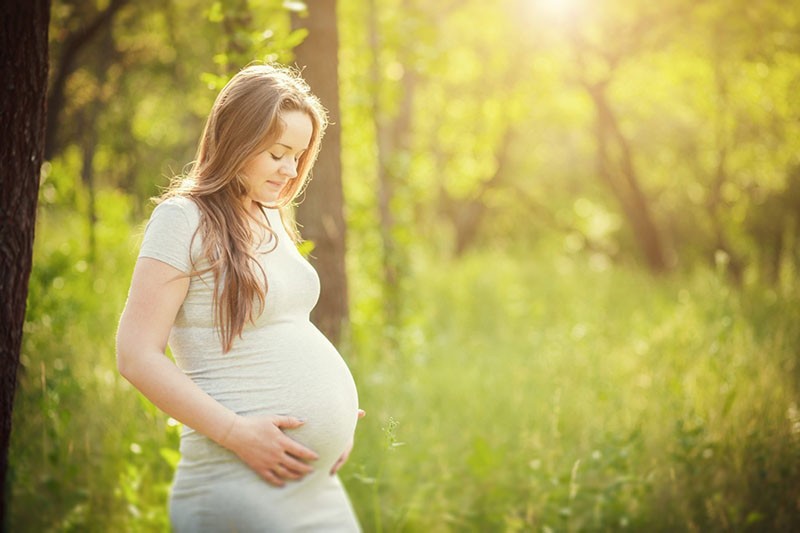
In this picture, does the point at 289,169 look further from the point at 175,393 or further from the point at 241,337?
the point at 175,393

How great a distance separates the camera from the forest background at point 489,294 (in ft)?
10.00

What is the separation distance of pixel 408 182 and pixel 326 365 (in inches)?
148

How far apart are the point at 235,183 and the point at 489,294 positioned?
6.24 meters

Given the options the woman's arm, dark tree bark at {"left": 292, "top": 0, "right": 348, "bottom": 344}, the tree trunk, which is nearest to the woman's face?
the woman's arm

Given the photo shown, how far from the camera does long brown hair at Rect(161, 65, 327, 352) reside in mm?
1614

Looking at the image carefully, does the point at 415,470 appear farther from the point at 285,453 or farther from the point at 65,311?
the point at 65,311

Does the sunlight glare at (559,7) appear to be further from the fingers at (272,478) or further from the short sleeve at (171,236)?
the fingers at (272,478)

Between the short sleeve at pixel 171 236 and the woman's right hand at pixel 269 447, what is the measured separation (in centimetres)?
42

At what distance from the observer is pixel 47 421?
10.1 ft

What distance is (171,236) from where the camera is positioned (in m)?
1.56

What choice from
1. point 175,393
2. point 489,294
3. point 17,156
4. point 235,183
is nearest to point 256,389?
point 175,393

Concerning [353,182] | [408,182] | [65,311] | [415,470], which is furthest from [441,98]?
[415,470]

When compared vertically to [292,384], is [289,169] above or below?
above

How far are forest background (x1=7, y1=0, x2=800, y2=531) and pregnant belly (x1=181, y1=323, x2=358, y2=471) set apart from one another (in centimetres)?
17
